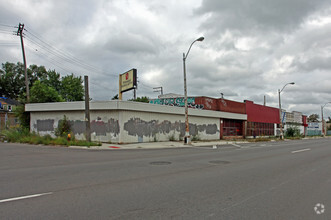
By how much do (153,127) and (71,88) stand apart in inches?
1443

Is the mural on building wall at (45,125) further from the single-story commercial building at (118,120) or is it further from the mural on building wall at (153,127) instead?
the mural on building wall at (153,127)

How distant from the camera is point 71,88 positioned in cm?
5591

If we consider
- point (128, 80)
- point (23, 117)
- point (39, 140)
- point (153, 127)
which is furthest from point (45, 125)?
point (153, 127)

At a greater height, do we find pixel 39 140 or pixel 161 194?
pixel 39 140

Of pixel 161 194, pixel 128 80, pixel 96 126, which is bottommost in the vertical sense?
pixel 161 194

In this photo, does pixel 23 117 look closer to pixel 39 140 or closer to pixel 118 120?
pixel 39 140

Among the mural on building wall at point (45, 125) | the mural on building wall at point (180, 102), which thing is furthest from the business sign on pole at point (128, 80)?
the mural on building wall at point (180, 102)

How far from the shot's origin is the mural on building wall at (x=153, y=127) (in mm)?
23062

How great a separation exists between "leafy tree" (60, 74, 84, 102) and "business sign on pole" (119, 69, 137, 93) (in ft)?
95.3

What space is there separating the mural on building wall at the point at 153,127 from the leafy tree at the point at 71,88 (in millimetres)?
33689

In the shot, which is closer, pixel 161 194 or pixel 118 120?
pixel 161 194

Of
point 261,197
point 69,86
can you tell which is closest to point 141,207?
point 261,197

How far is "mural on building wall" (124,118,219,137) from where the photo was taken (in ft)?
75.7

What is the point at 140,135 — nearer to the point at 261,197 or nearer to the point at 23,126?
the point at 23,126
